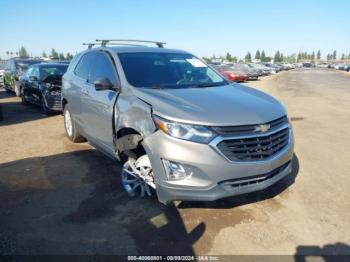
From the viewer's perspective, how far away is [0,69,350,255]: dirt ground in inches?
127

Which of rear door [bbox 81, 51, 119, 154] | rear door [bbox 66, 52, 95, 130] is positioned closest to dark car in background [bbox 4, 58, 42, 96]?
rear door [bbox 66, 52, 95, 130]

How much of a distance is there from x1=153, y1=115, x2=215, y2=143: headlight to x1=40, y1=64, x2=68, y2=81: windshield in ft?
26.4

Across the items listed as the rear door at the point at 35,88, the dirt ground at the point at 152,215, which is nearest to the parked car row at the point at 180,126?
the dirt ground at the point at 152,215

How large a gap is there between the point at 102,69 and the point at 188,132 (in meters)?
2.30

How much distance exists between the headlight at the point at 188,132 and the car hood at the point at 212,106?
0.17ft

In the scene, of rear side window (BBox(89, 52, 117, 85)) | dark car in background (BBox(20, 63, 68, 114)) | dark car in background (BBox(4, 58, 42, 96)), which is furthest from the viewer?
dark car in background (BBox(4, 58, 42, 96))

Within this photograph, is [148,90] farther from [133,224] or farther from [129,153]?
[133,224]

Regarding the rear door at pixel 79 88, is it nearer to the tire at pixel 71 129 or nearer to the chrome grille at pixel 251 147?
the tire at pixel 71 129

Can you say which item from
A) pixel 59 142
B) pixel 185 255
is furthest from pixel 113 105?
pixel 59 142

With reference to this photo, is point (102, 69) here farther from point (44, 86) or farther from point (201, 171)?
point (44, 86)

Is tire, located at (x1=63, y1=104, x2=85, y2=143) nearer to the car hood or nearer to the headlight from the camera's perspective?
the car hood

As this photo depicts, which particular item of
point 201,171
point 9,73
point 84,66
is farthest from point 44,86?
point 201,171

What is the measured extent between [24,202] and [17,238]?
2.88ft

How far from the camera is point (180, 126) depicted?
10.9 ft
